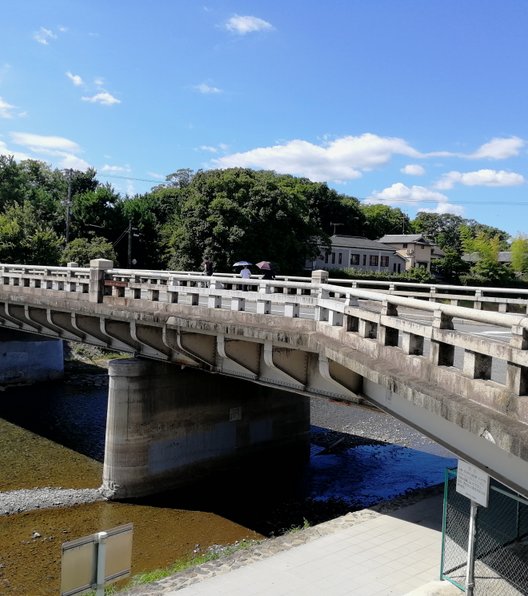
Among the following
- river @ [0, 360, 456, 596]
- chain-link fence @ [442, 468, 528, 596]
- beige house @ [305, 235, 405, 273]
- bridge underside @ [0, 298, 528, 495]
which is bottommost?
river @ [0, 360, 456, 596]

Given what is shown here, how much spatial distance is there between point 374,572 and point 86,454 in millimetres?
13130

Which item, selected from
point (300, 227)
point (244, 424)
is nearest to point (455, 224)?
point (300, 227)

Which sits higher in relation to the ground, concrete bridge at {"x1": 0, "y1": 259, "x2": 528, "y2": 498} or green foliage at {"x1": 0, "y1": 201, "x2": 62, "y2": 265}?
green foliage at {"x1": 0, "y1": 201, "x2": 62, "y2": 265}

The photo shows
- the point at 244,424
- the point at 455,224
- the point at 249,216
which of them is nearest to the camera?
the point at 244,424

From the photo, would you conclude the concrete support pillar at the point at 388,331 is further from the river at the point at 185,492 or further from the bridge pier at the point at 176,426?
the bridge pier at the point at 176,426

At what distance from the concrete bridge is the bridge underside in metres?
0.03

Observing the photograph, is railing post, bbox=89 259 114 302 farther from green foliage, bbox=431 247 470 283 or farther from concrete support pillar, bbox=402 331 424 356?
green foliage, bbox=431 247 470 283

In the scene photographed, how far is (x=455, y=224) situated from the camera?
11312 cm

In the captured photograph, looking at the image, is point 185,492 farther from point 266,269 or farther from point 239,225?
point 239,225

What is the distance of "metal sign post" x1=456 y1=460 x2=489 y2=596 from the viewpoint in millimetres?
7902

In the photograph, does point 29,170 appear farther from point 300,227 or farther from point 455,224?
point 455,224

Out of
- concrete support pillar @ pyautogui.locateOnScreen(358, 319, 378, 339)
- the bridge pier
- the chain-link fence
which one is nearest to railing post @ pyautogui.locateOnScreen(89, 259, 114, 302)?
the bridge pier

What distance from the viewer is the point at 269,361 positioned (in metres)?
12.5

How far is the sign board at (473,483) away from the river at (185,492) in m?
7.56
